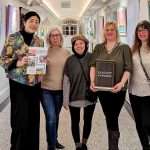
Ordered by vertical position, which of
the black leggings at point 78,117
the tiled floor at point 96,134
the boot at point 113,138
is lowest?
the tiled floor at point 96,134

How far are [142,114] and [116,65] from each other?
0.58 m

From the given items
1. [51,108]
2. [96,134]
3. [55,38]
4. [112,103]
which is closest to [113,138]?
[112,103]

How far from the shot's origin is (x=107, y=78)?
301cm

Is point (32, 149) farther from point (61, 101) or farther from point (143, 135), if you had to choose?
point (143, 135)

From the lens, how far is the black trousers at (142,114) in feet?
9.90

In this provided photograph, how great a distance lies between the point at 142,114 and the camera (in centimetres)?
304

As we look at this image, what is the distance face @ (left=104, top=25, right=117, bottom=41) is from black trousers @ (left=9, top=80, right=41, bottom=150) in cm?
87

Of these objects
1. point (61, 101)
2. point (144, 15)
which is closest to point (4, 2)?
point (144, 15)

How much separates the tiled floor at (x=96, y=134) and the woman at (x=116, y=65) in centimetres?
79

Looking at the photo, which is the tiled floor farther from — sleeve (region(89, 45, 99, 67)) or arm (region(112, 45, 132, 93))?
sleeve (region(89, 45, 99, 67))

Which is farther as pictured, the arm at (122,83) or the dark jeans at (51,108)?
the dark jeans at (51,108)

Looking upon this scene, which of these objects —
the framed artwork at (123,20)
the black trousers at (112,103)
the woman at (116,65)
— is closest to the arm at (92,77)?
the woman at (116,65)

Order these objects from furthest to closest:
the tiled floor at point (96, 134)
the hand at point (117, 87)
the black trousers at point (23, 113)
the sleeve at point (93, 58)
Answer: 1. the tiled floor at point (96, 134)
2. the sleeve at point (93, 58)
3. the hand at point (117, 87)
4. the black trousers at point (23, 113)

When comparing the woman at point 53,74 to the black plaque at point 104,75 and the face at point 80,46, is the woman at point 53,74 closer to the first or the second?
the face at point 80,46
